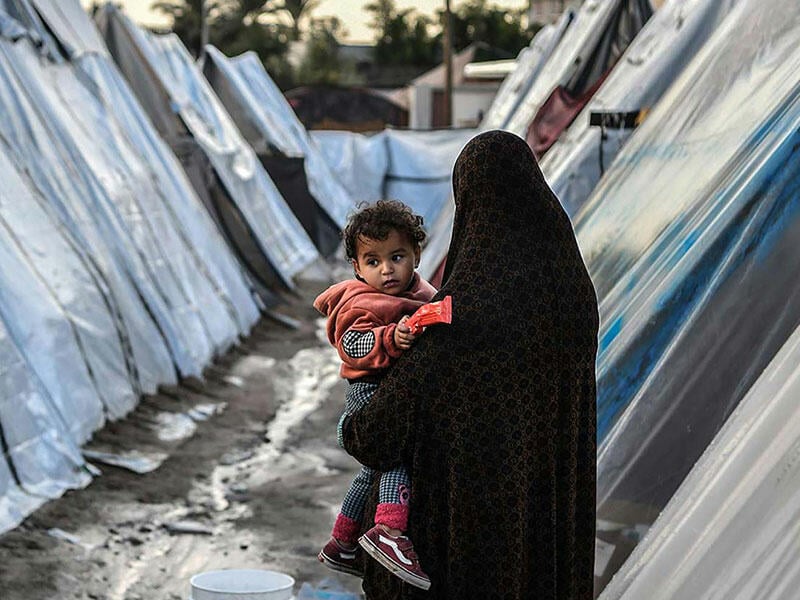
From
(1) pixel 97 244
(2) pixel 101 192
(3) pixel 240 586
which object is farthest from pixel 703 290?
(2) pixel 101 192

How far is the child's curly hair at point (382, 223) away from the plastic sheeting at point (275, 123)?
15.1m

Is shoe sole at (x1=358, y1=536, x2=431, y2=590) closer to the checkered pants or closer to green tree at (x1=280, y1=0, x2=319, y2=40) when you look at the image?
the checkered pants

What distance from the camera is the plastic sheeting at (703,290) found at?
3879 millimetres

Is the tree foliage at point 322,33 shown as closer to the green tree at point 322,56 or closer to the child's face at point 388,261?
the green tree at point 322,56

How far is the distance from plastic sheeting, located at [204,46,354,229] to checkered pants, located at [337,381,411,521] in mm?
15098

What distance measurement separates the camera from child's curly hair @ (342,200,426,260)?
Result: 10.4 feet

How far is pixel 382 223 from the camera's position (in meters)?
A: 3.18

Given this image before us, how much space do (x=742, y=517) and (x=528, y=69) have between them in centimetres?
1360

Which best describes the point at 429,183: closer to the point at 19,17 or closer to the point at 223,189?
the point at 223,189

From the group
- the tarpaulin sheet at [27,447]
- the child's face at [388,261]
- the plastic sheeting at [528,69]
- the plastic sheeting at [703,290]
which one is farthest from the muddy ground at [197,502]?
the plastic sheeting at [528,69]

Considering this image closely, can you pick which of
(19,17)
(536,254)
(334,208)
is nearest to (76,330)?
(19,17)

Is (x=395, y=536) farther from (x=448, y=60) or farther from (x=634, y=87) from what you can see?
(x=448, y=60)

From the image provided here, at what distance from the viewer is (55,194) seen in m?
7.92

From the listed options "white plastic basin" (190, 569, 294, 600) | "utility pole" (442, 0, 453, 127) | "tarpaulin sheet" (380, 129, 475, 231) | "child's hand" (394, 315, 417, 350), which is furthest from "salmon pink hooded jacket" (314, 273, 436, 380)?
"utility pole" (442, 0, 453, 127)
